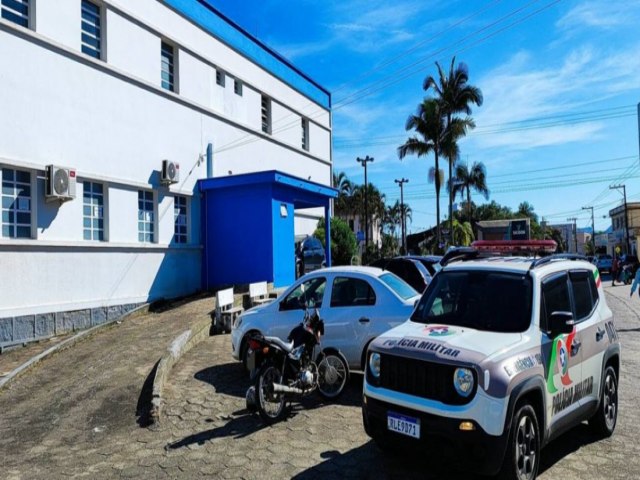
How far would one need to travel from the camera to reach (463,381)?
3877mm

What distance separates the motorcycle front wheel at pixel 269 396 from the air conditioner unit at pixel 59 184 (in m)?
7.69

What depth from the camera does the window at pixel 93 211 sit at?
1220 centimetres

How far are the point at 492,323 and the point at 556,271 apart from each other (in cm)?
101

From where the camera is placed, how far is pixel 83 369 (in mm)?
8500

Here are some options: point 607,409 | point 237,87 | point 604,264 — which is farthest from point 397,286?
point 604,264

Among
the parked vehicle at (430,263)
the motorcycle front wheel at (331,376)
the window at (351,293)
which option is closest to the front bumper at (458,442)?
the motorcycle front wheel at (331,376)

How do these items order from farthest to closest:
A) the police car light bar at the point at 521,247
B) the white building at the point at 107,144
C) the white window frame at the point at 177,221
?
the white window frame at the point at 177,221 → the white building at the point at 107,144 → the police car light bar at the point at 521,247

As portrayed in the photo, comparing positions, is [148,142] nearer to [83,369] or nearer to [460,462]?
[83,369]

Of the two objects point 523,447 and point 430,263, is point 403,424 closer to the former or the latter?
point 523,447

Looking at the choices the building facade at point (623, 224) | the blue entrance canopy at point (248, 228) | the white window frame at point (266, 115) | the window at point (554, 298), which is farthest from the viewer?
the building facade at point (623, 224)

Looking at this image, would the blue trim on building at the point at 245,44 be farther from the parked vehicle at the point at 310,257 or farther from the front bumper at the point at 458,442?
the front bumper at the point at 458,442

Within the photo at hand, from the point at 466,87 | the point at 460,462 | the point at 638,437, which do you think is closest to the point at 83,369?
the point at 460,462

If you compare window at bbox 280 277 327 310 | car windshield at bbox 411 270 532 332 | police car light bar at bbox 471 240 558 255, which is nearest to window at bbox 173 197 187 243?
window at bbox 280 277 327 310

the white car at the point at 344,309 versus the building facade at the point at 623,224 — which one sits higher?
the building facade at the point at 623,224
